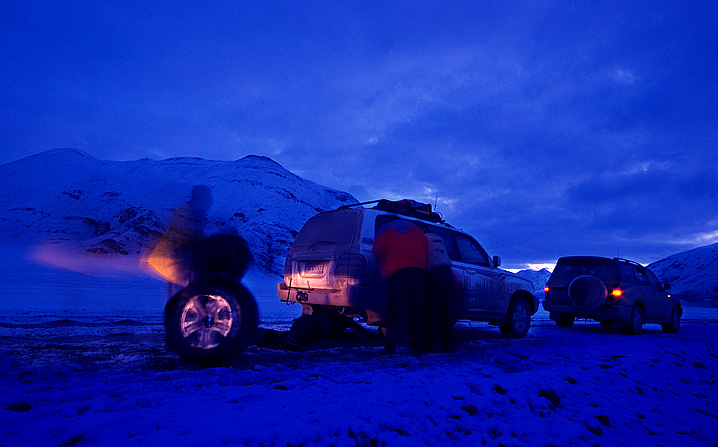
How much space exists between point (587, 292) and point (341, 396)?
877cm

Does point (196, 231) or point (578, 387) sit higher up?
point (196, 231)

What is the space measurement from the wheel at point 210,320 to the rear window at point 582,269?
9.05 meters

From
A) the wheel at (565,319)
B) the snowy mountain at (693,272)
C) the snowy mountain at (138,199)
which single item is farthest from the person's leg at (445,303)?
the snowy mountain at (693,272)

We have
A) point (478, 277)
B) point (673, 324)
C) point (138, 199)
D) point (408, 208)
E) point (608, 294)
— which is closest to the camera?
point (408, 208)

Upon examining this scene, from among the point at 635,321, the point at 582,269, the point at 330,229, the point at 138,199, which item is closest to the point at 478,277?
the point at 330,229

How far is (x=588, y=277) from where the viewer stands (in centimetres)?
963

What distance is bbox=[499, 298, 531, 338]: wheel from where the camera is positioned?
7.48 meters

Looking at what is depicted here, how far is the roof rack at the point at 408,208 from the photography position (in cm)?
619

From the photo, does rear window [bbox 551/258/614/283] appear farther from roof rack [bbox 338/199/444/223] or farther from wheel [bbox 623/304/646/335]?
roof rack [bbox 338/199/444/223]

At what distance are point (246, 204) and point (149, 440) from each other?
5884 cm

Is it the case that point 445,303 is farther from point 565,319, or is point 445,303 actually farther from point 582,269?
point 565,319

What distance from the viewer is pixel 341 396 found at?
2889 millimetres

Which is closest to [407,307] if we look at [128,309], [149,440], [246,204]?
[149,440]

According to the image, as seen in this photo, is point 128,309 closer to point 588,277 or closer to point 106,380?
point 106,380
